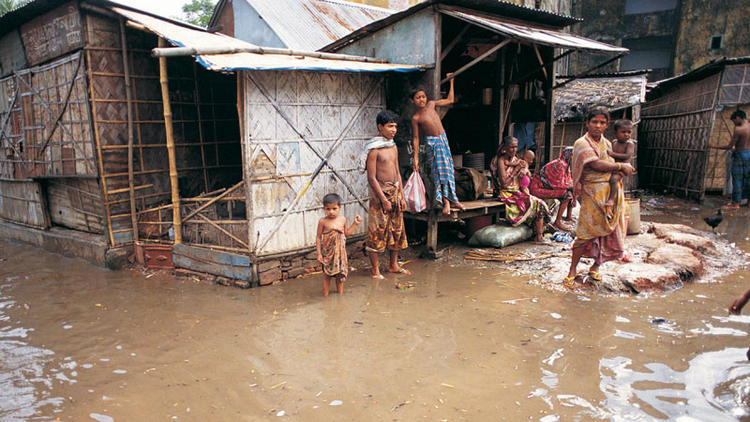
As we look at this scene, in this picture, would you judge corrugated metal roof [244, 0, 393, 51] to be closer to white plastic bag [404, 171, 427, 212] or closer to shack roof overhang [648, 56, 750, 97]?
white plastic bag [404, 171, 427, 212]

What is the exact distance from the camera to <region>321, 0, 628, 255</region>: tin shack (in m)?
6.43

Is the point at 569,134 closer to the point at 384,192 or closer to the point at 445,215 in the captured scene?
the point at 445,215

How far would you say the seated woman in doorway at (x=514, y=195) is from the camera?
702 centimetres

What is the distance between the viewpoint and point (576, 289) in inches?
204

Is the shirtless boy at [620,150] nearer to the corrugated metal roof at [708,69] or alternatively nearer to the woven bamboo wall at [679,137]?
the corrugated metal roof at [708,69]

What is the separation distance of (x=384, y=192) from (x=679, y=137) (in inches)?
375

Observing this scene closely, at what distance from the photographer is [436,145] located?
20.7 ft

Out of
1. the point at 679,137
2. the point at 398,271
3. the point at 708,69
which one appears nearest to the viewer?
the point at 398,271

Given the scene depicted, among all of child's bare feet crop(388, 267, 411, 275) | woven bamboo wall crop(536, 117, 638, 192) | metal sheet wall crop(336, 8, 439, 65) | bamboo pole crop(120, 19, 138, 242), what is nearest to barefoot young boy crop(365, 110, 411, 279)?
child's bare feet crop(388, 267, 411, 275)

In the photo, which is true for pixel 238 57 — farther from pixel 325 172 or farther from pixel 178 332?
pixel 178 332

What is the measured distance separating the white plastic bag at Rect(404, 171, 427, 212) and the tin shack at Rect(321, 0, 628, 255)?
1.24 feet

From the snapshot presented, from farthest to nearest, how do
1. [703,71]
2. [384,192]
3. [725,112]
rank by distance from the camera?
[725,112] < [703,71] < [384,192]

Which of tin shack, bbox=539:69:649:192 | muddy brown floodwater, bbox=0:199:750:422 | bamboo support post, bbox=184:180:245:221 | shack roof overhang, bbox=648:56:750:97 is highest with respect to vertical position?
shack roof overhang, bbox=648:56:750:97

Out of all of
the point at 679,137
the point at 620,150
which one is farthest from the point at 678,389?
the point at 679,137
